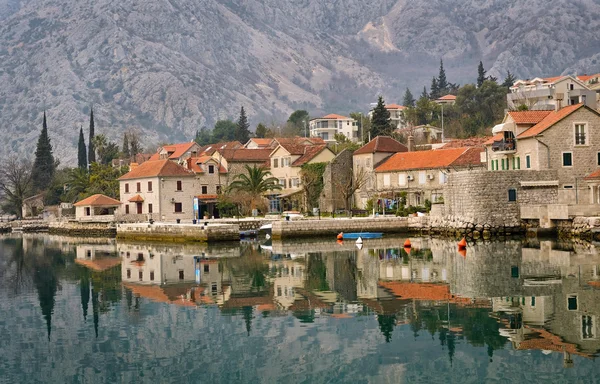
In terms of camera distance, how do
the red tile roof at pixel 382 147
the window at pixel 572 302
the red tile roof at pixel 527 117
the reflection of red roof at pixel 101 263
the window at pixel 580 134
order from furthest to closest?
the red tile roof at pixel 382 147 → the red tile roof at pixel 527 117 → the window at pixel 580 134 → the reflection of red roof at pixel 101 263 → the window at pixel 572 302

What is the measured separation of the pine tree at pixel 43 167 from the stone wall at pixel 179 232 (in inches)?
2365

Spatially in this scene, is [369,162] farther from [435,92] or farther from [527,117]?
[435,92]

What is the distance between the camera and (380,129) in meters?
93.9

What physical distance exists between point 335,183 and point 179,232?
1859 centimetres

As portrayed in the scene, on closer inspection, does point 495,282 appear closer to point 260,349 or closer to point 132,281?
point 260,349

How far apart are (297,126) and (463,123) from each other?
4814 cm

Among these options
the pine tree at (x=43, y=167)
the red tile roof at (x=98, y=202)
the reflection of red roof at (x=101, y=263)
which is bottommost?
the reflection of red roof at (x=101, y=263)

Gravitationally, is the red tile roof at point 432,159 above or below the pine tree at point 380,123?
below

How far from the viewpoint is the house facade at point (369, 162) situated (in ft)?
232

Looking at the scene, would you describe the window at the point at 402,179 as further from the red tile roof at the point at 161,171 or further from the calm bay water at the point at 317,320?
the calm bay water at the point at 317,320

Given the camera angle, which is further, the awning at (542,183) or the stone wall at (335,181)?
the stone wall at (335,181)

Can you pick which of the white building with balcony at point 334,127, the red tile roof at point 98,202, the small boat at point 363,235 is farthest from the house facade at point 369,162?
the white building with balcony at point 334,127

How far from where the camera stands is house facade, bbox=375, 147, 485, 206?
62.6 m

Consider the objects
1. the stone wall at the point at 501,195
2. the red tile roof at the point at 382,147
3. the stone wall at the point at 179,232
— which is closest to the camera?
the stone wall at the point at 501,195
